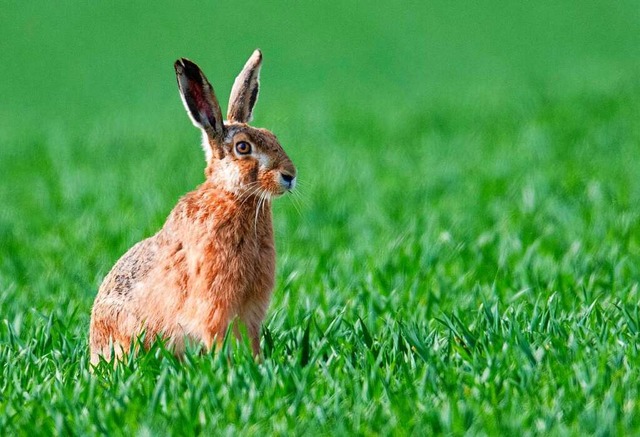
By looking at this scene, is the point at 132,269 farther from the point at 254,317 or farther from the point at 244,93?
the point at 244,93

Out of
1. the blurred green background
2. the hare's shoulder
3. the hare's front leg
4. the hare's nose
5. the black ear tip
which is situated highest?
the black ear tip

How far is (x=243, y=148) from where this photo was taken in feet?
14.4

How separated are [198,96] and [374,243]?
3149mm

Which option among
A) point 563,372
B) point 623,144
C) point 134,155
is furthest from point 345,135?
point 563,372

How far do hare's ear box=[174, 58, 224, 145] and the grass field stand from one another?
0.72 metres

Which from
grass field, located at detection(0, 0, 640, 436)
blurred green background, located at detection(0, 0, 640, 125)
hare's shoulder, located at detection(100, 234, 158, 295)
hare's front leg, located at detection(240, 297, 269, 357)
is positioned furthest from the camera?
blurred green background, located at detection(0, 0, 640, 125)

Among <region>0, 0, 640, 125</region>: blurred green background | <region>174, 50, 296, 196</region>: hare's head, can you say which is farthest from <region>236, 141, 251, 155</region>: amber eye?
<region>0, 0, 640, 125</region>: blurred green background

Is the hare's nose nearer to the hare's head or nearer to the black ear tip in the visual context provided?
the hare's head

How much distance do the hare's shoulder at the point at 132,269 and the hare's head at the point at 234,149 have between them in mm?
427

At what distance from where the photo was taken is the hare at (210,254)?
436 centimetres

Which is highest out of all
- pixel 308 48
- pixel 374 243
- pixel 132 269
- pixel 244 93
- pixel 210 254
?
pixel 244 93

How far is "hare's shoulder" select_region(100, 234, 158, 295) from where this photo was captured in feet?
15.0

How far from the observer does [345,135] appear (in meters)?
12.0

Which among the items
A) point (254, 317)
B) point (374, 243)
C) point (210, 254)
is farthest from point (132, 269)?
point (374, 243)
